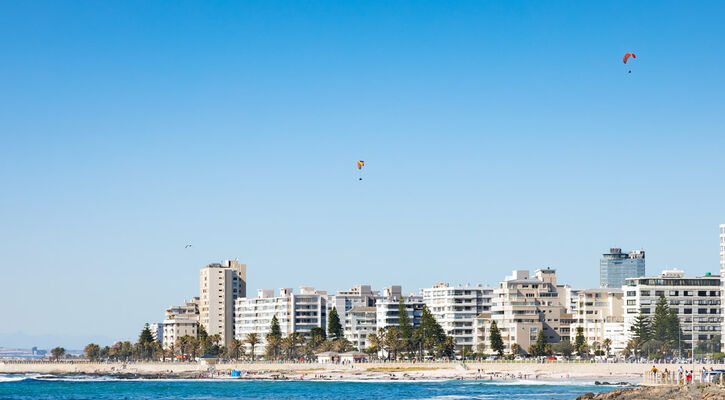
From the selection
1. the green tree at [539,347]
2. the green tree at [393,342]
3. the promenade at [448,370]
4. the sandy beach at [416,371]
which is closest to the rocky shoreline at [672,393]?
the promenade at [448,370]

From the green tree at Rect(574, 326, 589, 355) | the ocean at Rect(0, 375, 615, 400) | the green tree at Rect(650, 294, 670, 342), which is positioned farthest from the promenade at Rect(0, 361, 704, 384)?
the green tree at Rect(574, 326, 589, 355)

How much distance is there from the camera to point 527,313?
183 meters

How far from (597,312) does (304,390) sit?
65.9 m

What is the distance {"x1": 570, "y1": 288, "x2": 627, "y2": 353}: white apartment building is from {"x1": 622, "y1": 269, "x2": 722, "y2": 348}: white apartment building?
5806mm

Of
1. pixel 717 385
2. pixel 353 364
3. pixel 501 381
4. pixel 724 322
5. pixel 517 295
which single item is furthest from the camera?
pixel 517 295

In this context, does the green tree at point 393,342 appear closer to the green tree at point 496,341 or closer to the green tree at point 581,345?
the green tree at point 496,341

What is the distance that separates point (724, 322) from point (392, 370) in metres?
46.8

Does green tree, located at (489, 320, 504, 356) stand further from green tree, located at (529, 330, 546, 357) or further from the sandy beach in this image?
the sandy beach

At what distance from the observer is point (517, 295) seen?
610 feet

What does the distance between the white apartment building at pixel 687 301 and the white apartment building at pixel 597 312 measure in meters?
5.81

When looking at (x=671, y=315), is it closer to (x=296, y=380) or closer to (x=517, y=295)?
(x=517, y=295)

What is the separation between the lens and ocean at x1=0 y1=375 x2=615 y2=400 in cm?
11406

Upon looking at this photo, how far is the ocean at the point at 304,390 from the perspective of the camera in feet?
374

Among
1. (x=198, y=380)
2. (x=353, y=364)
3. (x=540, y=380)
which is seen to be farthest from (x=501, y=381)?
(x=198, y=380)
